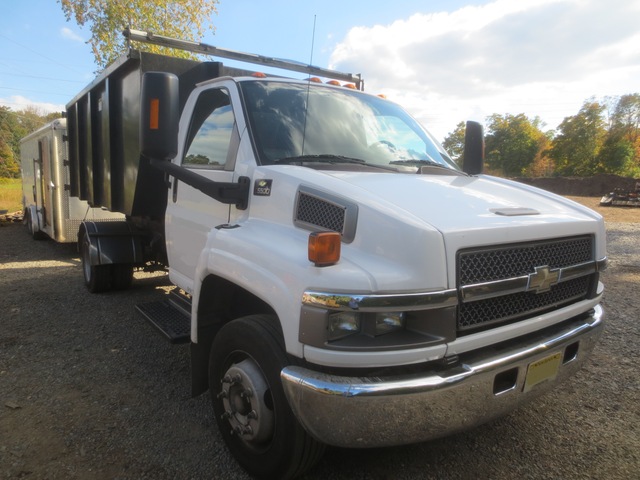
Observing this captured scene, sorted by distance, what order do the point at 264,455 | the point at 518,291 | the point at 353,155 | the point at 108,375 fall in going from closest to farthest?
1. the point at 518,291
2. the point at 264,455
3. the point at 353,155
4. the point at 108,375

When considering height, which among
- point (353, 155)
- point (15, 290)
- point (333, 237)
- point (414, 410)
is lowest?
point (15, 290)

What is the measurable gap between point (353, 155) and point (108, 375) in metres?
2.86

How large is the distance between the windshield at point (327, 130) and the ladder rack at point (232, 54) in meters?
0.75

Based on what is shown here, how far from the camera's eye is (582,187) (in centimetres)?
4156

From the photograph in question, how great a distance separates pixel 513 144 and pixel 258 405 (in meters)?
80.3

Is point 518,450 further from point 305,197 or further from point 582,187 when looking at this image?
point 582,187

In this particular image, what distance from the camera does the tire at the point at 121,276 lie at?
6336 mm

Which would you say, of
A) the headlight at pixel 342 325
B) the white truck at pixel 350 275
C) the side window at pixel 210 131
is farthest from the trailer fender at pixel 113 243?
the headlight at pixel 342 325

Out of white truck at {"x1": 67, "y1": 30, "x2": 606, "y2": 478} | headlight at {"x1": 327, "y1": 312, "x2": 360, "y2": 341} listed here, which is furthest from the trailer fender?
headlight at {"x1": 327, "y1": 312, "x2": 360, "y2": 341}

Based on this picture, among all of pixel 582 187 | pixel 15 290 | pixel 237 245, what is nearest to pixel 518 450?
pixel 237 245

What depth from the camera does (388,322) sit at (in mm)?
2094

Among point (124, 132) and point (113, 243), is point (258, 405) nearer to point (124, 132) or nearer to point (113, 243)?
point (124, 132)

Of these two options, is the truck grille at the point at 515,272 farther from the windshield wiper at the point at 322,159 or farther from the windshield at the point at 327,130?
the windshield wiper at the point at 322,159

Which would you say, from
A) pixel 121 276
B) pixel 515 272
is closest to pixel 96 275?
pixel 121 276
